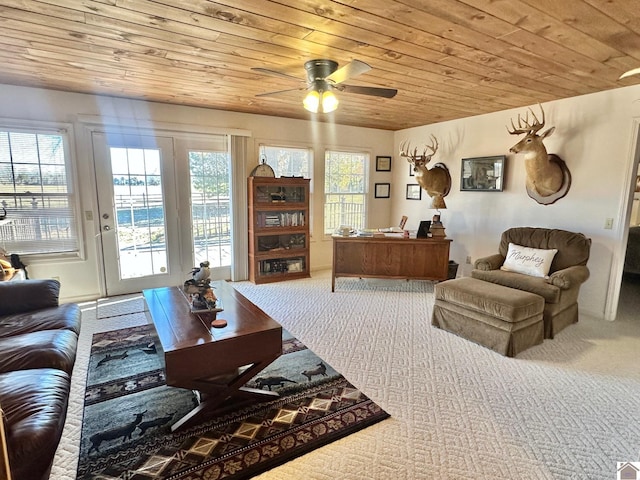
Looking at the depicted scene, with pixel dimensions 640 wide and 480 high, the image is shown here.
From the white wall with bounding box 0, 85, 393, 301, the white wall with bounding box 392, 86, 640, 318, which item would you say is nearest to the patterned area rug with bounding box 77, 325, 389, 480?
the white wall with bounding box 0, 85, 393, 301

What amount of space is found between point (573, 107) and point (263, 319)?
3.92m

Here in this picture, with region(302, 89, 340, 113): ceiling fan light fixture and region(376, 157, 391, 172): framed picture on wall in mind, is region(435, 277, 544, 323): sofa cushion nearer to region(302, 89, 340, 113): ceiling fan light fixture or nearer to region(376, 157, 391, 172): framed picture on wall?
region(302, 89, 340, 113): ceiling fan light fixture

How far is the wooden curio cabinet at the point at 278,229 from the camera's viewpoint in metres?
4.81

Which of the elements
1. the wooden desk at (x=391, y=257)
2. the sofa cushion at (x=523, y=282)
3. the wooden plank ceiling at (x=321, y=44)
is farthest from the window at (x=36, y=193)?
the sofa cushion at (x=523, y=282)

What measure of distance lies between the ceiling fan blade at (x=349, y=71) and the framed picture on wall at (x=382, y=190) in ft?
11.9

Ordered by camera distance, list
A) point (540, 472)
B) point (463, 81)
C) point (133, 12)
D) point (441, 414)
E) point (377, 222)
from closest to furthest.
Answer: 1. point (540, 472)
2. point (133, 12)
3. point (441, 414)
4. point (463, 81)
5. point (377, 222)

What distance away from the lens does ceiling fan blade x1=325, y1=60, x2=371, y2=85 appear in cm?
210

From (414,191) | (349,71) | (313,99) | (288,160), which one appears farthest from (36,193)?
(414,191)

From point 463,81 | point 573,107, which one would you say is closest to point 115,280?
point 463,81

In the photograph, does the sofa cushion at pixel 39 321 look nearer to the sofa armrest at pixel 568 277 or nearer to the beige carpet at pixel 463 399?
the beige carpet at pixel 463 399

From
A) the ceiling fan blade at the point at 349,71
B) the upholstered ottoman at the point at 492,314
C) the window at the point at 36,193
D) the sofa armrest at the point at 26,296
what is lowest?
the upholstered ottoman at the point at 492,314

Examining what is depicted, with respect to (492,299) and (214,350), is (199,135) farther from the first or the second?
(492,299)

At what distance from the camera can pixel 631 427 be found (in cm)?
200

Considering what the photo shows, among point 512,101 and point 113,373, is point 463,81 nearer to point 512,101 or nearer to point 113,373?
point 512,101
